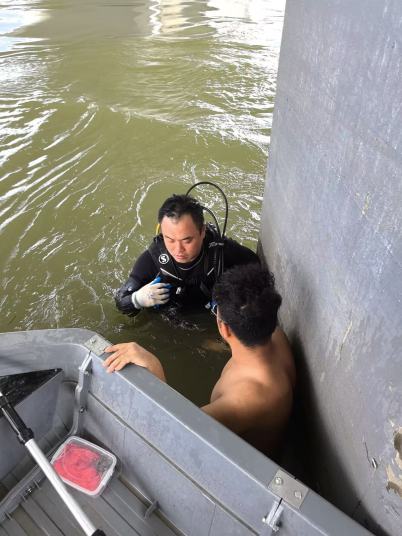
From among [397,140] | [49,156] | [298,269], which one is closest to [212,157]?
[49,156]

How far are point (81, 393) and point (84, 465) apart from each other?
0.96ft

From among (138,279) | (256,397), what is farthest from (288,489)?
(138,279)

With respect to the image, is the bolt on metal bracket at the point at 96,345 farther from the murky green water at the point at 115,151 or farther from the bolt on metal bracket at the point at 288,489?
the murky green water at the point at 115,151

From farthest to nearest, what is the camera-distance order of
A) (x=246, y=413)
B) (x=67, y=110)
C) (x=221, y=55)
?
1. (x=221, y=55)
2. (x=67, y=110)
3. (x=246, y=413)

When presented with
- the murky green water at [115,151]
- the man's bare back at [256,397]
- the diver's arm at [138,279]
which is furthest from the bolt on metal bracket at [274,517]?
the diver's arm at [138,279]

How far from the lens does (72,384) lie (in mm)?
1813

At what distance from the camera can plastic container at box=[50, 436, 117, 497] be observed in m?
1.68

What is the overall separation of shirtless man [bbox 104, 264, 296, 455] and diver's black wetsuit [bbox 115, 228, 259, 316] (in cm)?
85

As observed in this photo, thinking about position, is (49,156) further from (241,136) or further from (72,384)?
(72,384)

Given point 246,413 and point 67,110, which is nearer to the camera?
point 246,413

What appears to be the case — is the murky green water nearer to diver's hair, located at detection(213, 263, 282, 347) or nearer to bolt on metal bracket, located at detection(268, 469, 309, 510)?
diver's hair, located at detection(213, 263, 282, 347)

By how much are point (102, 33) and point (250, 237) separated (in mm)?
7102

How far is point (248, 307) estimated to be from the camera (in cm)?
169

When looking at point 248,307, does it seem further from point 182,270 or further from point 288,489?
point 182,270
